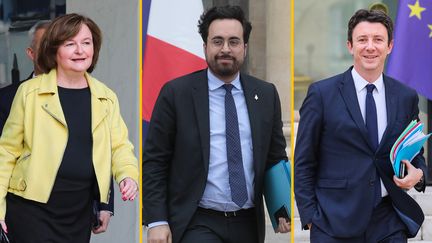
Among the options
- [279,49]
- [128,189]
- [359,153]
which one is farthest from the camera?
[279,49]

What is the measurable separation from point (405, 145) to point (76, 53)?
1.77 m

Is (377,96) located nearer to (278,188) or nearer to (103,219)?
(278,188)

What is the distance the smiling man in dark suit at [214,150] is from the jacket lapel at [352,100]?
1.66 feet

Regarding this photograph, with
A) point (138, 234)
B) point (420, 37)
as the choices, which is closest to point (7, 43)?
point (138, 234)

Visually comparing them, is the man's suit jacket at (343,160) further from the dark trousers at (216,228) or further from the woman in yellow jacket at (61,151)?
the woman in yellow jacket at (61,151)

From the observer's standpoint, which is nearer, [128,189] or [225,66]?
[128,189]

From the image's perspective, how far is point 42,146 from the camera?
5.58m

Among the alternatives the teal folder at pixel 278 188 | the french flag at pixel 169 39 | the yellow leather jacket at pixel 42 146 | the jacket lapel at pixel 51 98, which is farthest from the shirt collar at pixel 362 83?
the french flag at pixel 169 39

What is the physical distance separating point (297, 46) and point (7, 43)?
2.90m

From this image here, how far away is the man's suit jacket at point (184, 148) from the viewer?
19.8ft

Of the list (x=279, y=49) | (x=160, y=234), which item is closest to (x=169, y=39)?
(x=279, y=49)

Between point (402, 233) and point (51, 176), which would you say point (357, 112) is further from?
point (51, 176)

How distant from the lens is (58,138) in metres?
5.59

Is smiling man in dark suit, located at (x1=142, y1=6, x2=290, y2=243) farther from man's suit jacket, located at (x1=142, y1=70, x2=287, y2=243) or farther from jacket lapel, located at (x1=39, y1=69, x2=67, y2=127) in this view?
jacket lapel, located at (x1=39, y1=69, x2=67, y2=127)
